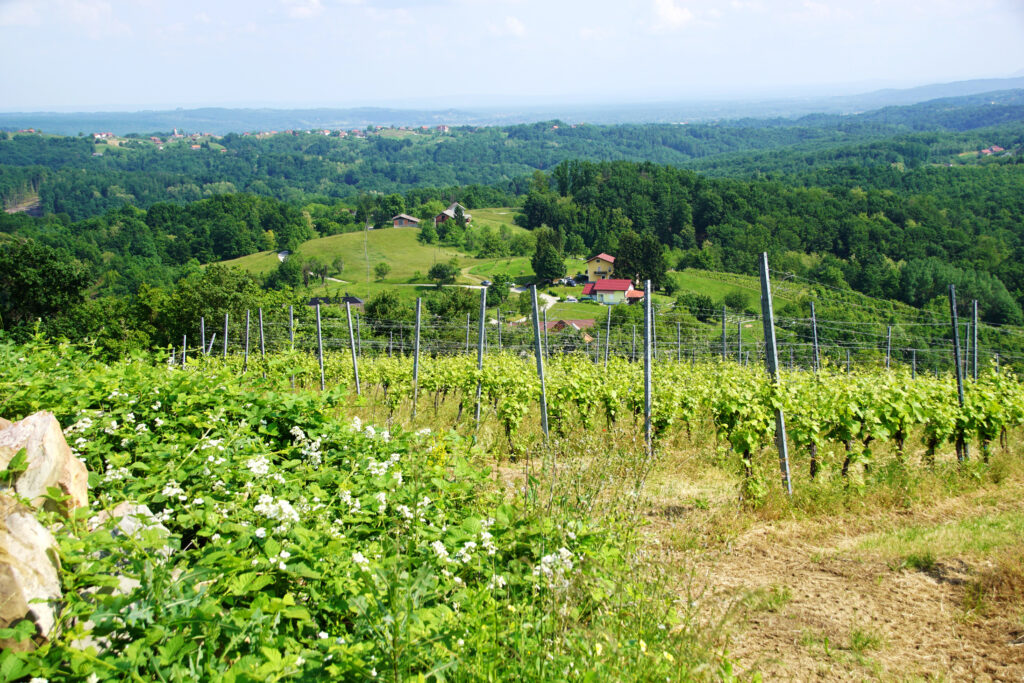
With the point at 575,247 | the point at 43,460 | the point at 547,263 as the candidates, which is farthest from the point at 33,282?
the point at 575,247

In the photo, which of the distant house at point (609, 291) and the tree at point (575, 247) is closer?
the distant house at point (609, 291)

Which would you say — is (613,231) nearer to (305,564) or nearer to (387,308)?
(387,308)

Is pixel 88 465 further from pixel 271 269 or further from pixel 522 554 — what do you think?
pixel 271 269

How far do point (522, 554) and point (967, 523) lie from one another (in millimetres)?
4941

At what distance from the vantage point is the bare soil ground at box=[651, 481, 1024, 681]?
11.7 feet

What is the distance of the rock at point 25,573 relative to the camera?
2.26 metres

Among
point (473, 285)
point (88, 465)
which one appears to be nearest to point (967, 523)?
point (88, 465)

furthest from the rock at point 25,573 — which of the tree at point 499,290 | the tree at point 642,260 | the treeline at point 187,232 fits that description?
the treeline at point 187,232

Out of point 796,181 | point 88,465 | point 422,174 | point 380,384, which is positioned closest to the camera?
point 88,465

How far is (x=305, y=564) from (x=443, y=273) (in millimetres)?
65626

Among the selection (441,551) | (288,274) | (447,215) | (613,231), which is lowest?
(441,551)

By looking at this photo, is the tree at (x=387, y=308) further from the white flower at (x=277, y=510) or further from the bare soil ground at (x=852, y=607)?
the white flower at (x=277, y=510)

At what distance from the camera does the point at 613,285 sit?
64750 millimetres

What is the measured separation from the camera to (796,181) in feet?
346
